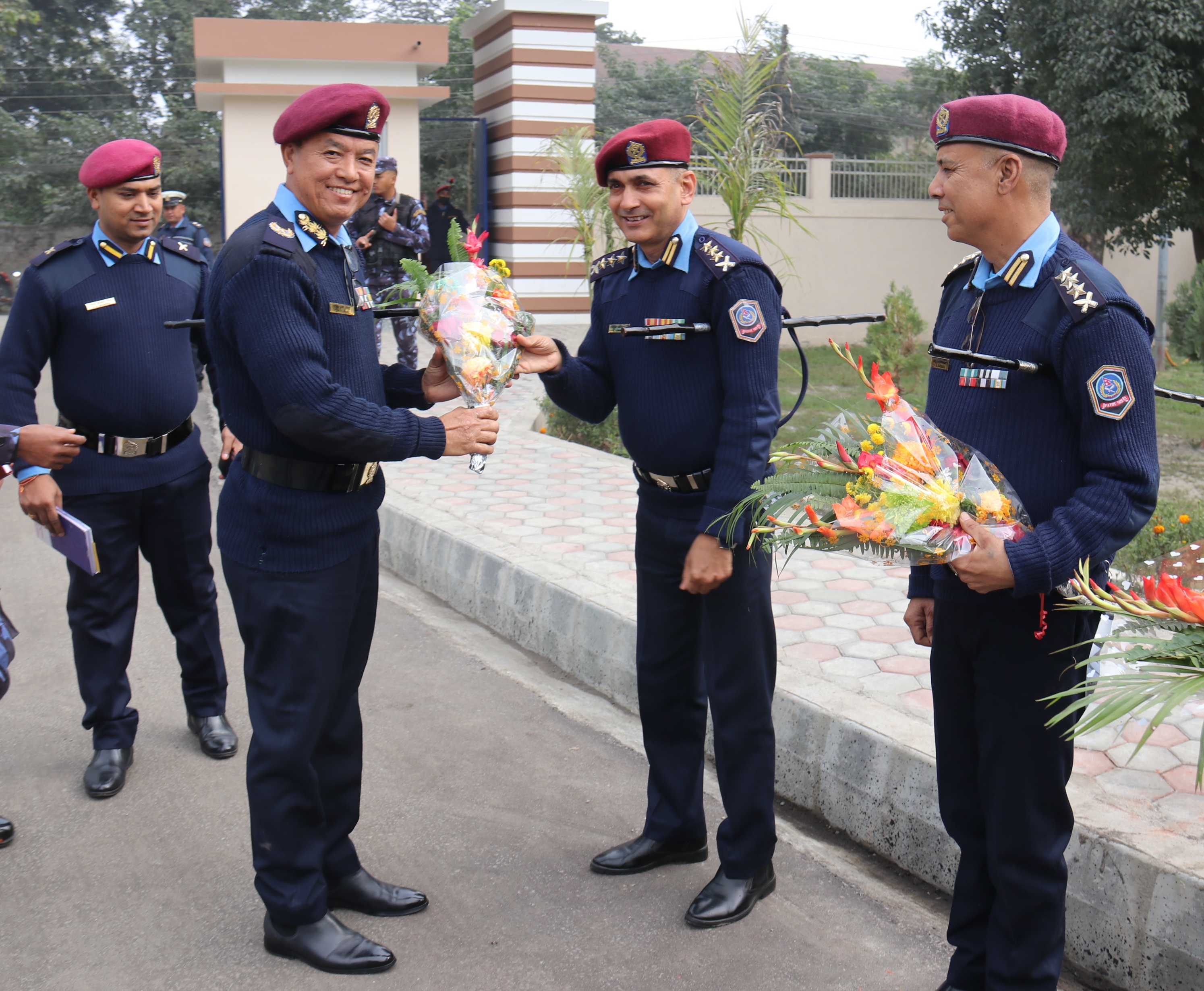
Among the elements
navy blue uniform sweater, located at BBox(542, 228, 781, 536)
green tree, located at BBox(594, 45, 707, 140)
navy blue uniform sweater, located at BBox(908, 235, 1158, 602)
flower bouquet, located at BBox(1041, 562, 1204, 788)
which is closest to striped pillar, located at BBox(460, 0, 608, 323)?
navy blue uniform sweater, located at BBox(542, 228, 781, 536)

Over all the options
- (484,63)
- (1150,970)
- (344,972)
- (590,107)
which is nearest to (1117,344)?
(1150,970)

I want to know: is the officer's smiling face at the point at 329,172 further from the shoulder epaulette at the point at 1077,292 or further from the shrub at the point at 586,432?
the shrub at the point at 586,432

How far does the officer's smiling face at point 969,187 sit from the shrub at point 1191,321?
8.60 m

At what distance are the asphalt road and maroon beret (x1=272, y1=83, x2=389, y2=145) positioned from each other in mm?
2161

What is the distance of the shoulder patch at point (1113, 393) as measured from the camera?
2355mm

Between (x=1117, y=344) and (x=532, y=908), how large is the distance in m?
2.21

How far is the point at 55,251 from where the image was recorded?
4.18m

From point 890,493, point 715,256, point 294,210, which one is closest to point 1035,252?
point 890,493

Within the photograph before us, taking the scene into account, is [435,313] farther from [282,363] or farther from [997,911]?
[997,911]

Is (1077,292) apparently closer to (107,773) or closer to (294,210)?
(294,210)

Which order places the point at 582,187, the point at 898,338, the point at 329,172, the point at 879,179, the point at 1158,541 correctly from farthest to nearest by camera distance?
the point at 879,179 → the point at 898,338 → the point at 582,187 → the point at 1158,541 → the point at 329,172

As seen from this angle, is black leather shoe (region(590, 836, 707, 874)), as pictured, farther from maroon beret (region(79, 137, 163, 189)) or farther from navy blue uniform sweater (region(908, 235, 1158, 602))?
maroon beret (region(79, 137, 163, 189))

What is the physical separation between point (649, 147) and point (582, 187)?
9738 millimetres

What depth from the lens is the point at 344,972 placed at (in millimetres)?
3078
